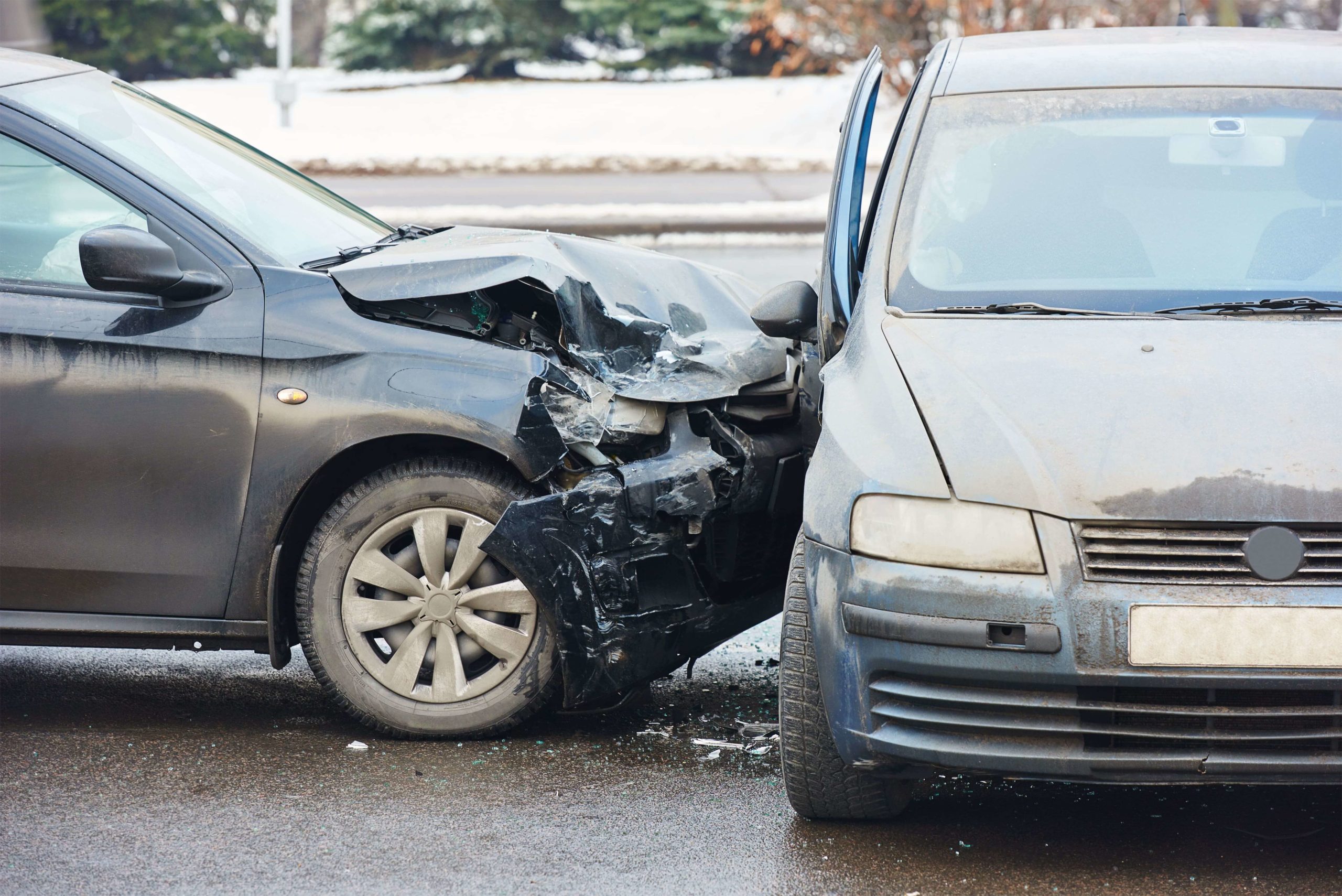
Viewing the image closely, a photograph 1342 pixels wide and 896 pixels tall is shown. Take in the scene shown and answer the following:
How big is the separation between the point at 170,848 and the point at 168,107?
2.59m

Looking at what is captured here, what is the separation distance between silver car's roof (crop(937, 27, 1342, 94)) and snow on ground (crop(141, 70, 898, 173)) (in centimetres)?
1603

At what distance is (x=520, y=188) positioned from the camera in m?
19.1

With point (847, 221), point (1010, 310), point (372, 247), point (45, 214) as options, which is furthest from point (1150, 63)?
point (45, 214)

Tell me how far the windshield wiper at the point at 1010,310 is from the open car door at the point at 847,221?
15.1 inches

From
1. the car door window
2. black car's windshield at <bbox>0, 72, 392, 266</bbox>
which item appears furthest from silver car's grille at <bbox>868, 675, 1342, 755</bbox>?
the car door window

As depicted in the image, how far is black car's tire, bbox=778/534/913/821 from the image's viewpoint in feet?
11.3

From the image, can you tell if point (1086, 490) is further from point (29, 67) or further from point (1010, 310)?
point (29, 67)

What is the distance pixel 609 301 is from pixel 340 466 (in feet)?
2.91

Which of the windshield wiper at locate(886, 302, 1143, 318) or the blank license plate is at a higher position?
the windshield wiper at locate(886, 302, 1143, 318)

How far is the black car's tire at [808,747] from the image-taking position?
3.44m

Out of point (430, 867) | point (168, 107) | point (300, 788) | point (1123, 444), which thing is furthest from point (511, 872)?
point (168, 107)

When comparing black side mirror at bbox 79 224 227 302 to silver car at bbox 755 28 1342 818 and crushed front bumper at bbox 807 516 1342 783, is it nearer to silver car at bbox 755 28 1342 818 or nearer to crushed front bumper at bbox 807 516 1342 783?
silver car at bbox 755 28 1342 818

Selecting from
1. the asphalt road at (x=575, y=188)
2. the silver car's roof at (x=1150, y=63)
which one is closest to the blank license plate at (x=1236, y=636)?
the silver car's roof at (x=1150, y=63)

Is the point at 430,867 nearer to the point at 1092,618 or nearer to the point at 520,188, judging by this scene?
the point at 1092,618
